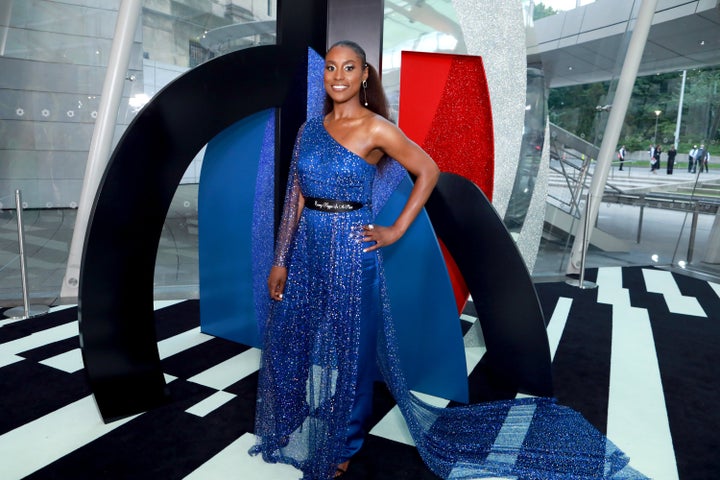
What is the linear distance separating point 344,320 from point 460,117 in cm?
183

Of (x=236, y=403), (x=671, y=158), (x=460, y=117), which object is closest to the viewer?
(x=236, y=403)

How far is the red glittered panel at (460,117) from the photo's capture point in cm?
311

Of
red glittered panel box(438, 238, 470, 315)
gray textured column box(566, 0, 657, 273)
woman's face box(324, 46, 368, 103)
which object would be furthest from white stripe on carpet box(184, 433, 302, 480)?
gray textured column box(566, 0, 657, 273)

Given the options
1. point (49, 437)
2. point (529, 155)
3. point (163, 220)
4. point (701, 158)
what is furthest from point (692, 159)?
point (49, 437)

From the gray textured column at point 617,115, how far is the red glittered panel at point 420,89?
311 cm

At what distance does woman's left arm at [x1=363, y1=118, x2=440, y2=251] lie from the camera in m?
1.87

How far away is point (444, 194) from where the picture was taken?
2629 millimetres

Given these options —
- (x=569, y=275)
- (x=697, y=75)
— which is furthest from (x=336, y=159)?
(x=697, y=75)

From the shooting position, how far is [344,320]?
77.5 inches

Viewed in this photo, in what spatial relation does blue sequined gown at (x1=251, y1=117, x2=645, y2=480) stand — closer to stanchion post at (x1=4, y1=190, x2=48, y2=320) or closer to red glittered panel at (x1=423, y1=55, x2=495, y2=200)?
red glittered panel at (x1=423, y1=55, x2=495, y2=200)

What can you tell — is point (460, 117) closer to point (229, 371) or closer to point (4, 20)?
point (229, 371)

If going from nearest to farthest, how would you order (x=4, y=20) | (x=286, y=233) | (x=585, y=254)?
(x=286, y=233)
(x=585, y=254)
(x=4, y=20)

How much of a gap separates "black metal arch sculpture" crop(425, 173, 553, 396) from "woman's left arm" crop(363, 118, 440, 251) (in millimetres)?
709

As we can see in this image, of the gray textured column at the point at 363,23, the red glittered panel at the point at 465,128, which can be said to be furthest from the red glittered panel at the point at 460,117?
the gray textured column at the point at 363,23
